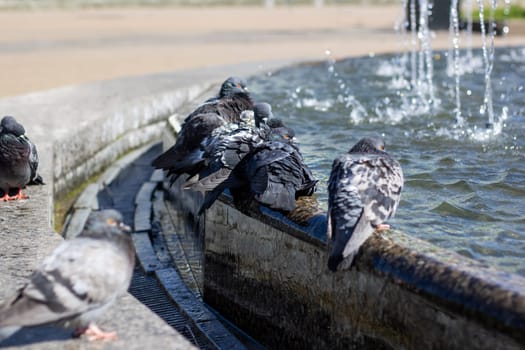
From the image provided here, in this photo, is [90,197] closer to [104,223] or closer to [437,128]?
[437,128]

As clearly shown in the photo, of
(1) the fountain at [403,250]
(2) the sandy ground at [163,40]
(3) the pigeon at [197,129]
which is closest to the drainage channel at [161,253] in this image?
(1) the fountain at [403,250]

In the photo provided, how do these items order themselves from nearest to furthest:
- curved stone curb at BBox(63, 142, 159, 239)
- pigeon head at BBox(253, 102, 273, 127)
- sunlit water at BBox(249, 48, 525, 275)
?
1. sunlit water at BBox(249, 48, 525, 275)
2. pigeon head at BBox(253, 102, 273, 127)
3. curved stone curb at BBox(63, 142, 159, 239)

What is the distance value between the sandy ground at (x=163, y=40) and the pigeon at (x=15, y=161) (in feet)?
20.1

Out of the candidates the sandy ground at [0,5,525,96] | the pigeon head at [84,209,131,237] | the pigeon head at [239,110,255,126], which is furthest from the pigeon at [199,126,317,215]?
the sandy ground at [0,5,525,96]

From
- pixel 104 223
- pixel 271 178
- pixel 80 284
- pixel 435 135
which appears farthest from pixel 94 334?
pixel 435 135

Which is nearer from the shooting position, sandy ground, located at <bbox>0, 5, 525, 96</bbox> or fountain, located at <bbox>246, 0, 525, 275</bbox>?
fountain, located at <bbox>246, 0, 525, 275</bbox>

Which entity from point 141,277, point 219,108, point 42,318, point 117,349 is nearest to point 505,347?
point 117,349

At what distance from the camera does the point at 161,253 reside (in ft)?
20.2

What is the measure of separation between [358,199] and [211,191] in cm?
118

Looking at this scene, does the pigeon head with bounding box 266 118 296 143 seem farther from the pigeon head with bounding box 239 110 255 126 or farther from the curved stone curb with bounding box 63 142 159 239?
the curved stone curb with bounding box 63 142 159 239

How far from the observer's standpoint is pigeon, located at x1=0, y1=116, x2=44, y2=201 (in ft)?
18.6

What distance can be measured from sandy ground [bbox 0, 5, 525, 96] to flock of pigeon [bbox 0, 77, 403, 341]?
6652 millimetres

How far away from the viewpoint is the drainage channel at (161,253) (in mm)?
4785

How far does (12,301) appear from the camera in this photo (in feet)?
10.7
